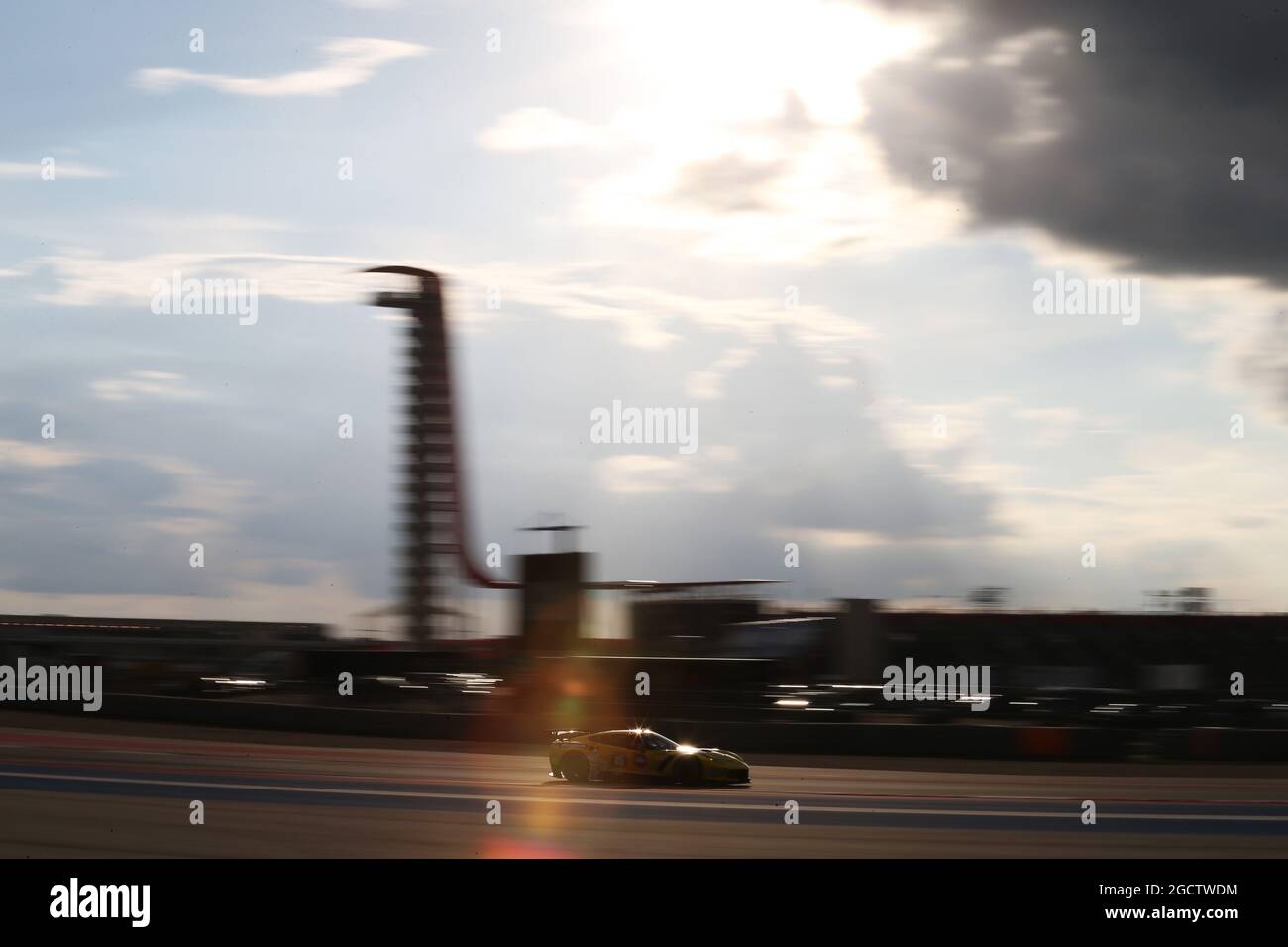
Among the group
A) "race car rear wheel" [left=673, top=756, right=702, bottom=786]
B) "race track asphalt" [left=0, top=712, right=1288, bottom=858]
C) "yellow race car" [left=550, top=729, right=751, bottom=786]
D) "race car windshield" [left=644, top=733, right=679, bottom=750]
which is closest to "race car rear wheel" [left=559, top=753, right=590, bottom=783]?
"yellow race car" [left=550, top=729, right=751, bottom=786]

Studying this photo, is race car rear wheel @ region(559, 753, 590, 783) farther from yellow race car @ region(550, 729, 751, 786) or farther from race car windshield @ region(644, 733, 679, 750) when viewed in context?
race car windshield @ region(644, 733, 679, 750)

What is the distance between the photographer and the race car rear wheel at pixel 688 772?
59.9ft

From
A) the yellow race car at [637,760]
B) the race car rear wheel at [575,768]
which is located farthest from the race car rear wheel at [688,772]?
the race car rear wheel at [575,768]

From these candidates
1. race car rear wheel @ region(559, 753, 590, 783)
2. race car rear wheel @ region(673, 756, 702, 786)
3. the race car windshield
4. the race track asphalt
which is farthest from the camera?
race car rear wheel @ region(559, 753, 590, 783)

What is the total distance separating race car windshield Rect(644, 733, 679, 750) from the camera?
61.3 feet

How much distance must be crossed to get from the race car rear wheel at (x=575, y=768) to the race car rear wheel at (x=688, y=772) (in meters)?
1.35

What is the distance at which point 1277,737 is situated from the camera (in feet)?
80.2

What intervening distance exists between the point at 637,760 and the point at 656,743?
378 millimetres

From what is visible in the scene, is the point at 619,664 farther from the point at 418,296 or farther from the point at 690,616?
the point at 418,296

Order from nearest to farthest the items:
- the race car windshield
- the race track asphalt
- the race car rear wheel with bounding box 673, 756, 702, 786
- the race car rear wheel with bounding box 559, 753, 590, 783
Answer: the race track asphalt < the race car rear wheel with bounding box 673, 756, 702, 786 < the race car windshield < the race car rear wheel with bounding box 559, 753, 590, 783

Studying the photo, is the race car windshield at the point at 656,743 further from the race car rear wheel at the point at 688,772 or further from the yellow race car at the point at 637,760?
the race car rear wheel at the point at 688,772

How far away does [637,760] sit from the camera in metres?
18.6
